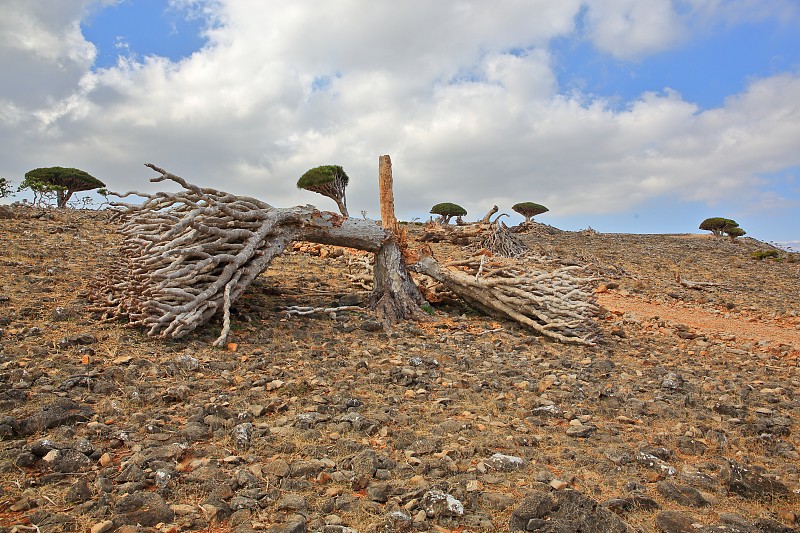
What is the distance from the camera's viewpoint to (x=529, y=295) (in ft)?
27.9

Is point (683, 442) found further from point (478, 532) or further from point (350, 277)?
point (350, 277)

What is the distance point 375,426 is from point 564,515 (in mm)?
1690

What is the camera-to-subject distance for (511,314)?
8641 millimetres

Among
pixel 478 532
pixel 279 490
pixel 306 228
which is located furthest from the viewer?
pixel 306 228

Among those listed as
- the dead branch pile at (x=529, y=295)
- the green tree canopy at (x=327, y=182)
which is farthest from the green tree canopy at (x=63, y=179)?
the dead branch pile at (x=529, y=295)

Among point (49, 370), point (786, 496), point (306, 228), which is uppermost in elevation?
point (306, 228)

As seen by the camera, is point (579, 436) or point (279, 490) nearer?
point (279, 490)

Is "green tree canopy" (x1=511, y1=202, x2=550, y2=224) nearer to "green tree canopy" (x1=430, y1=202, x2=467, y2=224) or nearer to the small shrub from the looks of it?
"green tree canopy" (x1=430, y1=202, x2=467, y2=224)

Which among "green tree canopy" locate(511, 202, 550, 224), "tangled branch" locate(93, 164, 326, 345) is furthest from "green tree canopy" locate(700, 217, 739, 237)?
"tangled branch" locate(93, 164, 326, 345)

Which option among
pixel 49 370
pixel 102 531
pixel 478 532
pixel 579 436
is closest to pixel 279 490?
pixel 102 531

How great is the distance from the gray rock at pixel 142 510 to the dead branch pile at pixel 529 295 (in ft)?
20.2

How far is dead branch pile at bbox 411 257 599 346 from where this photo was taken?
812cm

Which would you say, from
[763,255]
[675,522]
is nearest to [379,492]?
[675,522]

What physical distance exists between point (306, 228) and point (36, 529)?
6032 millimetres
